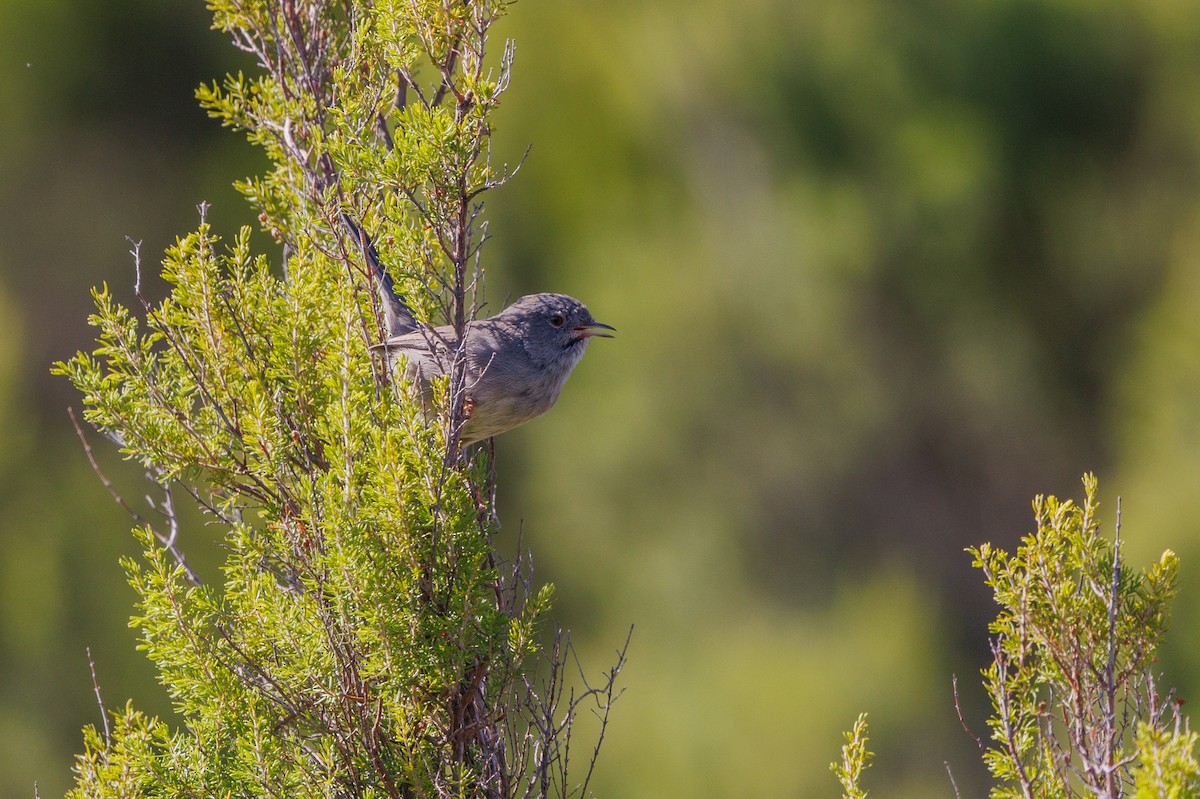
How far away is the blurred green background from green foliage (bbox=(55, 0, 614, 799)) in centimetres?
1013

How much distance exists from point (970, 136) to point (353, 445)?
13333 mm

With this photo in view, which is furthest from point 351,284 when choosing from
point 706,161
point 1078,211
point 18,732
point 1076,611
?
point 1078,211

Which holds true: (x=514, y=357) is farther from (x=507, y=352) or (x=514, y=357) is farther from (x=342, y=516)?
(x=342, y=516)

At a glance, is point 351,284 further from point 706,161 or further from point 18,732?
point 706,161

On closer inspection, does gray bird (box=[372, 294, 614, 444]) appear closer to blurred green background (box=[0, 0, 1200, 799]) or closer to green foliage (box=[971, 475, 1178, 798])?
green foliage (box=[971, 475, 1178, 798])

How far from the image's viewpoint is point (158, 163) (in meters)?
17.7

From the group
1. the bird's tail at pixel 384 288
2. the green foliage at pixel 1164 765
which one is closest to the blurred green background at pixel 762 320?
the bird's tail at pixel 384 288

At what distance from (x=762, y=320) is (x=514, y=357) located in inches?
421

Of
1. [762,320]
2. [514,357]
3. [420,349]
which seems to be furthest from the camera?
[762,320]

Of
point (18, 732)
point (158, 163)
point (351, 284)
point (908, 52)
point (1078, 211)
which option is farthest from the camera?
point (158, 163)

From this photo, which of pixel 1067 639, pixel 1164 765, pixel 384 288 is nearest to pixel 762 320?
pixel 384 288

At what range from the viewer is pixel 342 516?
3.30 m

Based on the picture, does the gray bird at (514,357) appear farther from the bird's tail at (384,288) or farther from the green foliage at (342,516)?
the green foliage at (342,516)

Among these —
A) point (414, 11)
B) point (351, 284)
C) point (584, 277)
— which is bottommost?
point (351, 284)
